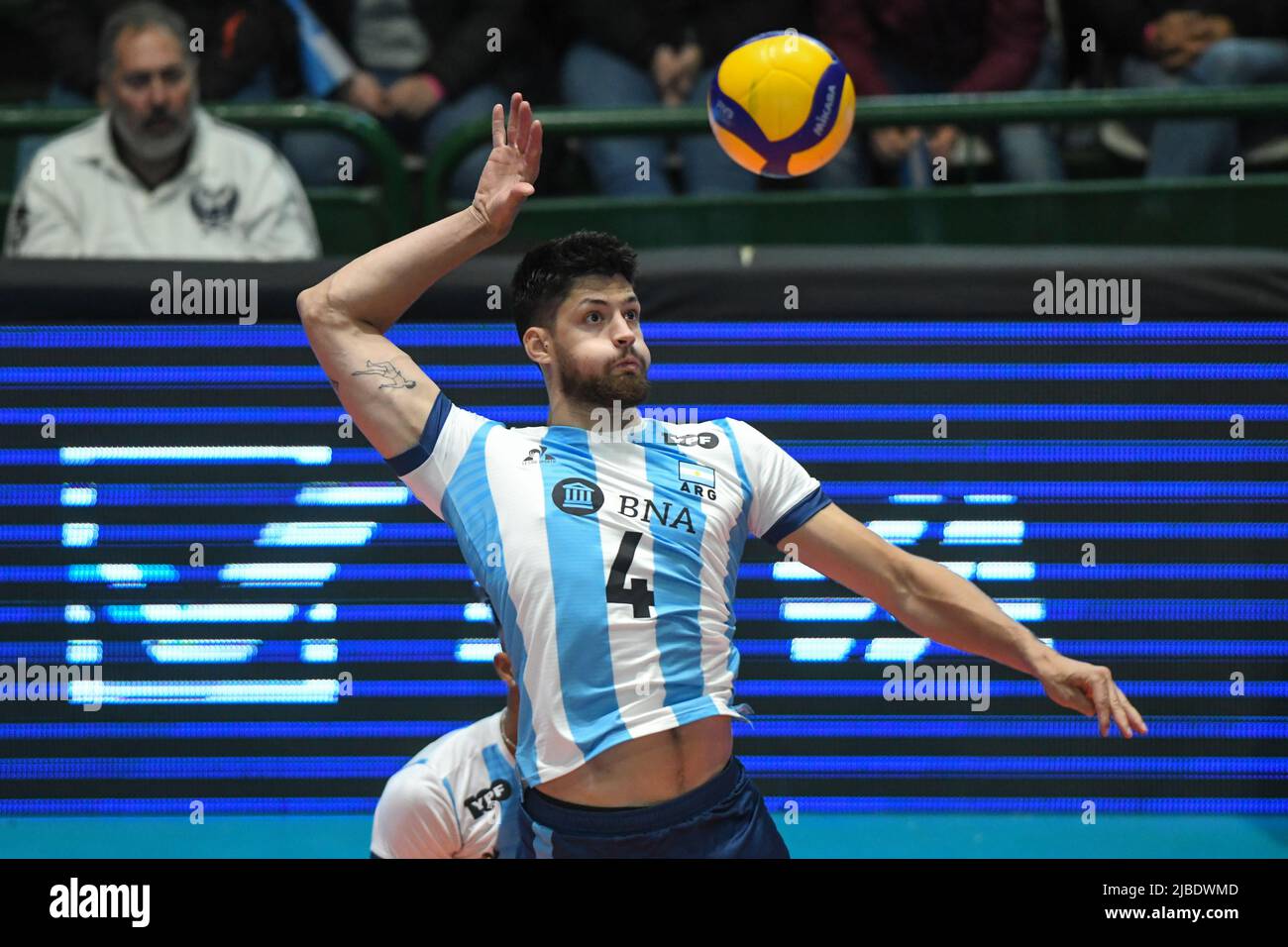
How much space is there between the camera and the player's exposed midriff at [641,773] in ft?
13.4

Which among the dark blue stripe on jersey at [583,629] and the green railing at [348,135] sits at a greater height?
the green railing at [348,135]

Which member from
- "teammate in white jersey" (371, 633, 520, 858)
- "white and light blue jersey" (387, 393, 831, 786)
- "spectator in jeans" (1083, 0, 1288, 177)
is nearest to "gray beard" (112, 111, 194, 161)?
"white and light blue jersey" (387, 393, 831, 786)

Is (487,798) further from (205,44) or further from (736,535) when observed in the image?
(205,44)

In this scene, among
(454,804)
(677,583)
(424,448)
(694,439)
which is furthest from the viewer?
(454,804)

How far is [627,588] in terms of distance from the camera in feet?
13.8

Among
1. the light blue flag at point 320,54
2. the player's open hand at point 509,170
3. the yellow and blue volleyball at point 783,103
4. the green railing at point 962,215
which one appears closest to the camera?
the player's open hand at point 509,170

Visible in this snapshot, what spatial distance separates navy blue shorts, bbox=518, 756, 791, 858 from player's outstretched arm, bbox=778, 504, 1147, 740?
0.63 m

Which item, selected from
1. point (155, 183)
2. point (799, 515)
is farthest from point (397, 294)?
point (155, 183)

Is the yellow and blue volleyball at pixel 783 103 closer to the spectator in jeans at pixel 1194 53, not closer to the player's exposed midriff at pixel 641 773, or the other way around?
the player's exposed midriff at pixel 641 773

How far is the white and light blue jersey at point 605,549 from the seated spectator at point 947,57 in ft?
11.1

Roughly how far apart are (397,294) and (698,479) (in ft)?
3.05

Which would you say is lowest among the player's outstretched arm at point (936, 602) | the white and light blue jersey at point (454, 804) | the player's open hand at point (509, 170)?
the white and light blue jersey at point (454, 804)

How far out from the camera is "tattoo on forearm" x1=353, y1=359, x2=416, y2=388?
4383 mm

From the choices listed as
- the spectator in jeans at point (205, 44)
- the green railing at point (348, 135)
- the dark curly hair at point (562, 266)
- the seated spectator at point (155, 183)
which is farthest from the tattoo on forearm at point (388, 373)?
the spectator in jeans at point (205, 44)
